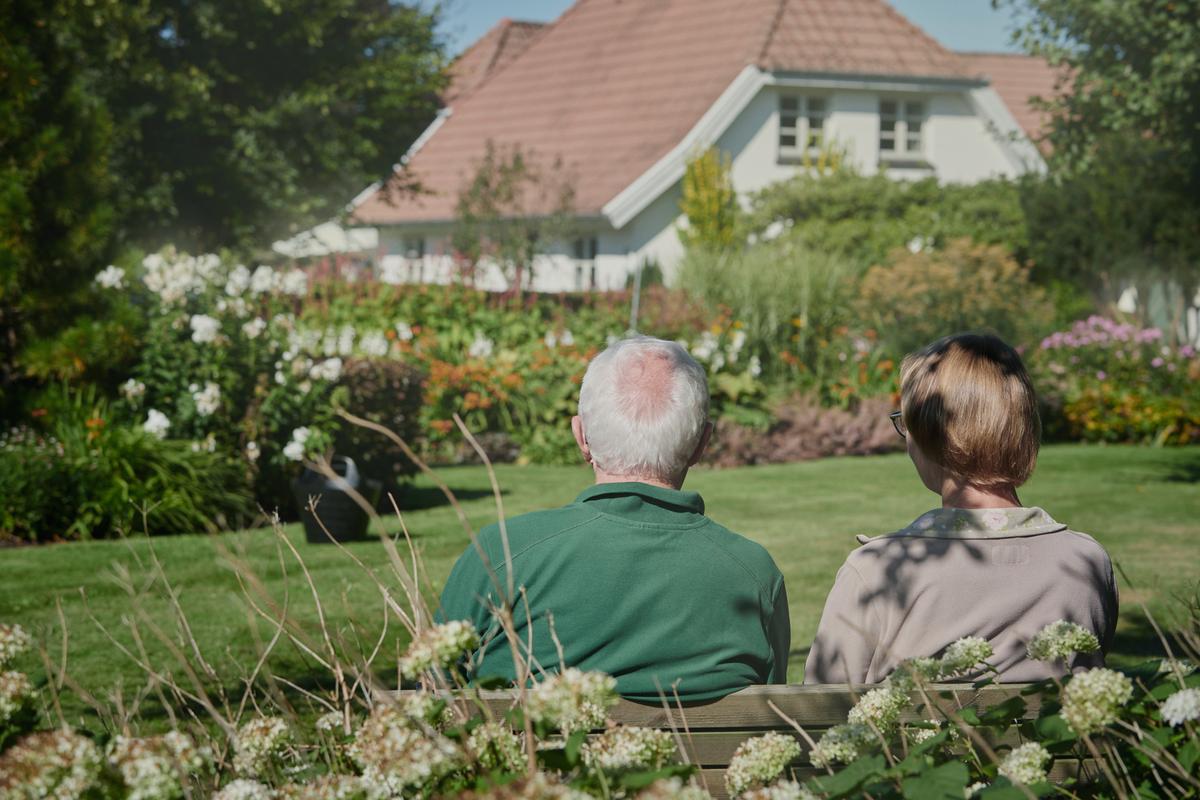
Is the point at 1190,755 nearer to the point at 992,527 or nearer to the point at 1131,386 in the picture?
the point at 992,527

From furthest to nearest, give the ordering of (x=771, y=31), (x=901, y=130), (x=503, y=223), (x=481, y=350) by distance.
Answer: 1. (x=901, y=130)
2. (x=771, y=31)
3. (x=503, y=223)
4. (x=481, y=350)

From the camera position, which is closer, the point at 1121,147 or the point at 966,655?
the point at 966,655

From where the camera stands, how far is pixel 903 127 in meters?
28.2

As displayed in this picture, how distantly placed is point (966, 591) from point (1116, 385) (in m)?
14.0

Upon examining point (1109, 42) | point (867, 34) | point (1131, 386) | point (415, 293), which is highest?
point (867, 34)

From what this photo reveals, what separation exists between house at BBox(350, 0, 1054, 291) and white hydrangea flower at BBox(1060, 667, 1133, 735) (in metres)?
21.8

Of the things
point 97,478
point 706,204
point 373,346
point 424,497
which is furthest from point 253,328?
point 706,204

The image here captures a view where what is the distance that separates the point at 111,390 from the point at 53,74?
2284 mm

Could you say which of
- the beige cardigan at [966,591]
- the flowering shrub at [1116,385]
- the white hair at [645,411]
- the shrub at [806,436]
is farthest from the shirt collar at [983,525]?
the flowering shrub at [1116,385]

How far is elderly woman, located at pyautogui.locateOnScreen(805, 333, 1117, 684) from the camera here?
2.76 m

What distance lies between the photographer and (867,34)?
2822 cm

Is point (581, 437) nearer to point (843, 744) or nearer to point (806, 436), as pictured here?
point (843, 744)

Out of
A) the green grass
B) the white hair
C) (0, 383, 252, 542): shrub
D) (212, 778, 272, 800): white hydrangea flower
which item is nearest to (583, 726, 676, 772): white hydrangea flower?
(212, 778, 272, 800): white hydrangea flower

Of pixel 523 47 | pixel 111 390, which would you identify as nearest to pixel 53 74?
pixel 111 390
